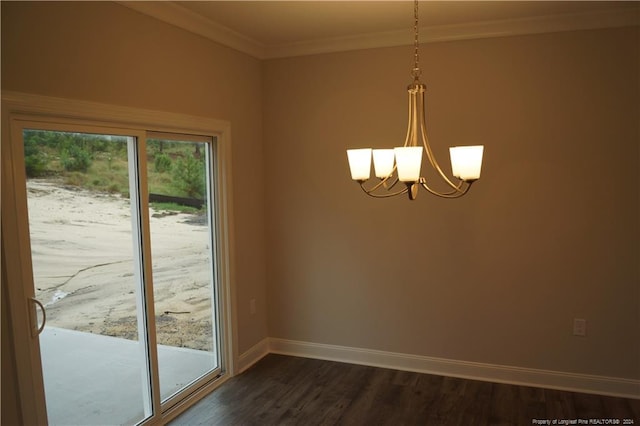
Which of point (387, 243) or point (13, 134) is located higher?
point (13, 134)

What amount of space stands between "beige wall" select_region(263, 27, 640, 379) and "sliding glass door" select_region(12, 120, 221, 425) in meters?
0.82

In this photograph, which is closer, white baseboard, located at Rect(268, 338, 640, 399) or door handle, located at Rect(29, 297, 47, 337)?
door handle, located at Rect(29, 297, 47, 337)

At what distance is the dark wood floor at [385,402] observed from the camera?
116 inches

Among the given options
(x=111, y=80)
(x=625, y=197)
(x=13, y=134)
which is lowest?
(x=625, y=197)

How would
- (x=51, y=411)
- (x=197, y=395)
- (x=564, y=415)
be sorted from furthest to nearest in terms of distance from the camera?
(x=197, y=395) → (x=564, y=415) → (x=51, y=411)

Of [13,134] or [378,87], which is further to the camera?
[378,87]

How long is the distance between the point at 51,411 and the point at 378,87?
2896 mm

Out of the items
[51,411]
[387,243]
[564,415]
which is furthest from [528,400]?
[51,411]

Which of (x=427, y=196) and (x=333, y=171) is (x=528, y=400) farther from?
(x=333, y=171)

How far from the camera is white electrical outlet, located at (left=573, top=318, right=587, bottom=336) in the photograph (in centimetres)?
321

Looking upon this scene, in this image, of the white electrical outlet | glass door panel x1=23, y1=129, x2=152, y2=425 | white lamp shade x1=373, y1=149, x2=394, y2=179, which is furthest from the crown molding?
the white electrical outlet

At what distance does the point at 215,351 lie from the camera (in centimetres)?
353

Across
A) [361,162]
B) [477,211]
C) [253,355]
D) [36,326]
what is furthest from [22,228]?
[477,211]

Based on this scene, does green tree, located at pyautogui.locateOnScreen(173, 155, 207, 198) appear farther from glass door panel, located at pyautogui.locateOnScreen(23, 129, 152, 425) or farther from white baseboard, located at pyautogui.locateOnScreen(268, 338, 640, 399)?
white baseboard, located at pyautogui.locateOnScreen(268, 338, 640, 399)
